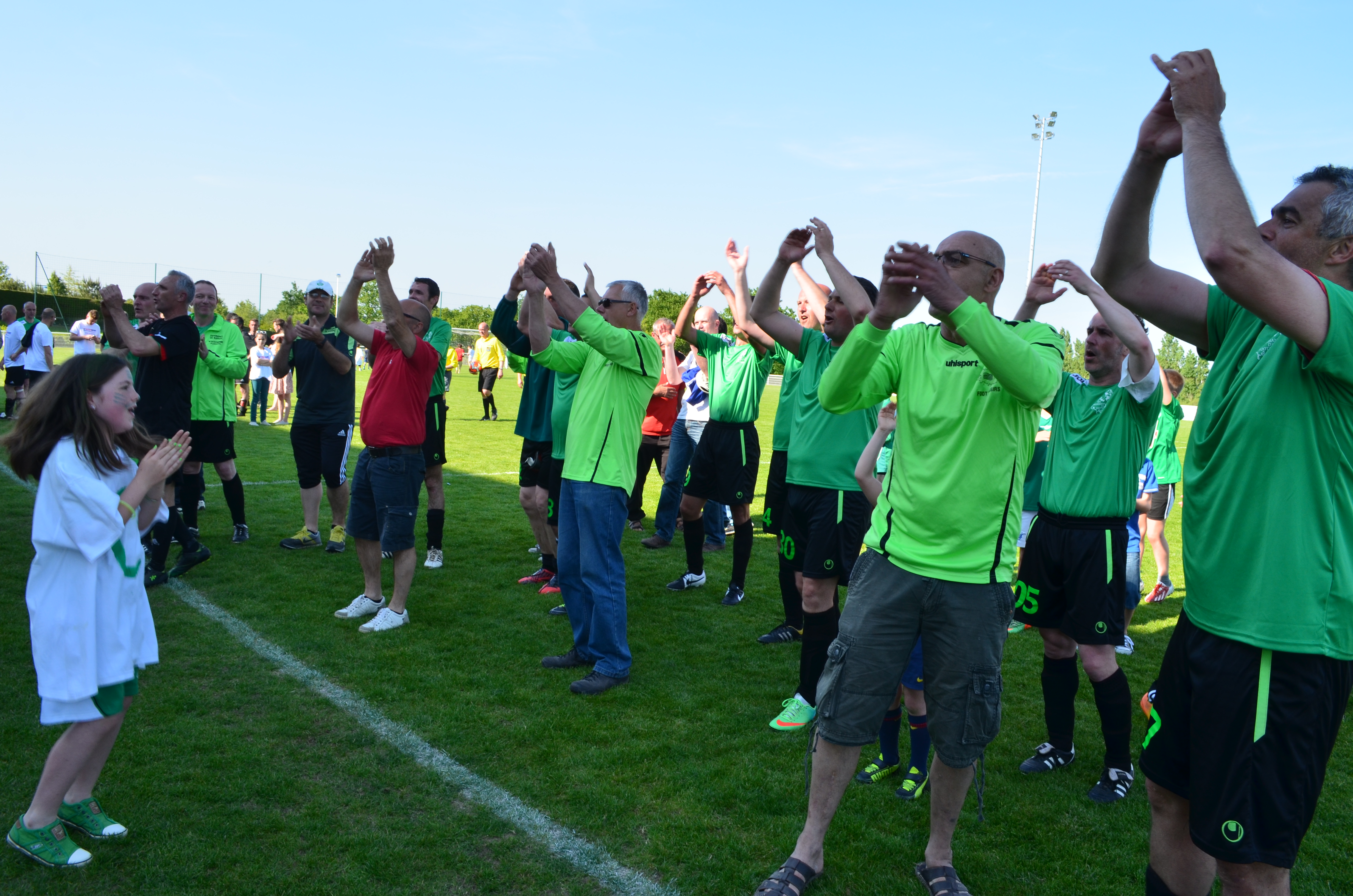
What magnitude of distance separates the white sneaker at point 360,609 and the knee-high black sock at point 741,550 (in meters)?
2.73

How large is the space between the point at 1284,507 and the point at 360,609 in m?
5.47

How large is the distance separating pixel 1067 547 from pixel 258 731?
13.0 ft

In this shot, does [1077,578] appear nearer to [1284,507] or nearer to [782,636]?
[1284,507]

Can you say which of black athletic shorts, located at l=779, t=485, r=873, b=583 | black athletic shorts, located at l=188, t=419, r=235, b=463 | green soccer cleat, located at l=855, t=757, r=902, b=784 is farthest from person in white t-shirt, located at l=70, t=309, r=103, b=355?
green soccer cleat, located at l=855, t=757, r=902, b=784

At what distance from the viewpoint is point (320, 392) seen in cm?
761

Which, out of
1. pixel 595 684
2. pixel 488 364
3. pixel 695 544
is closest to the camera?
pixel 595 684

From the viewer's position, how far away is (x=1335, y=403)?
188cm

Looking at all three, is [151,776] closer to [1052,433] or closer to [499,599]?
[499,599]

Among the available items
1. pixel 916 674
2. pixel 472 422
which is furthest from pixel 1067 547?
pixel 472 422

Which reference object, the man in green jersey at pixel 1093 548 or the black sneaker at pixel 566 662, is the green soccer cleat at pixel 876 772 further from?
the black sneaker at pixel 566 662

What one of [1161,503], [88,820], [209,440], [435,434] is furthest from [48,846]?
[1161,503]

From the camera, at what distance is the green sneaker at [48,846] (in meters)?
3.00

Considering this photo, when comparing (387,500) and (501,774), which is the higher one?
(387,500)

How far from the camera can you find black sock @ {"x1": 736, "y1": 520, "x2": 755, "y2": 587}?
7066mm
